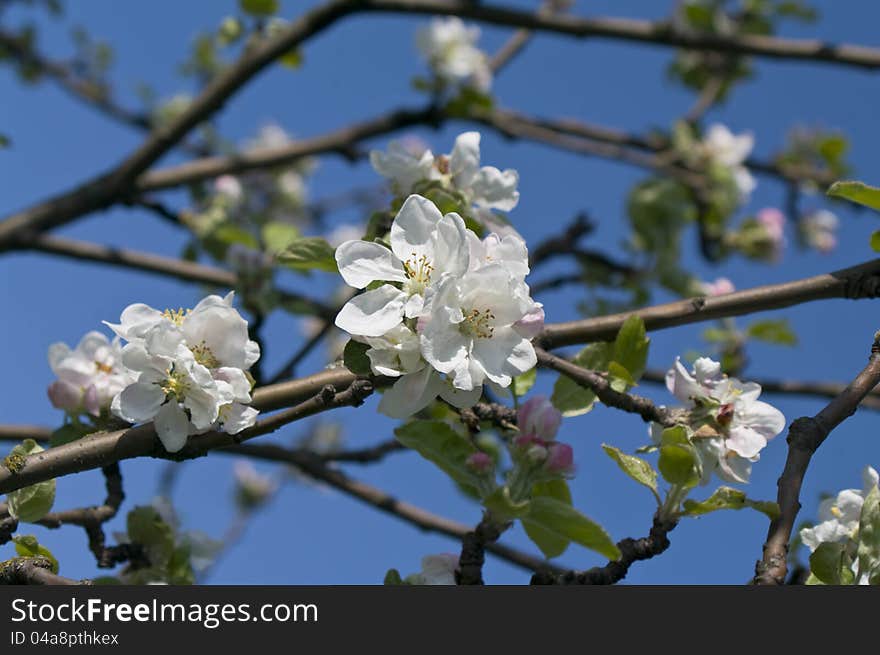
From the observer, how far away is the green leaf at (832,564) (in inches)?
56.4

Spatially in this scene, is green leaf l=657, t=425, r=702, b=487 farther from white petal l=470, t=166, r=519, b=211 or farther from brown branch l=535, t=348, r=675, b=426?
white petal l=470, t=166, r=519, b=211

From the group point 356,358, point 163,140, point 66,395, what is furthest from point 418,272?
point 163,140

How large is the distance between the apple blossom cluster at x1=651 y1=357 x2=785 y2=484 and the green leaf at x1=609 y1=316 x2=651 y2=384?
0.18 ft

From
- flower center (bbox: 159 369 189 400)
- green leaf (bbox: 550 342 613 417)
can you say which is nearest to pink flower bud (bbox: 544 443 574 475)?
green leaf (bbox: 550 342 613 417)

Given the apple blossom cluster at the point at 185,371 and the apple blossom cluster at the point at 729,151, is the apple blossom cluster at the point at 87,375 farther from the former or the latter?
the apple blossom cluster at the point at 729,151

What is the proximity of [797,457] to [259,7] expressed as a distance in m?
2.59

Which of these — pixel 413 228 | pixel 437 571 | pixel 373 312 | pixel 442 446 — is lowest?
pixel 437 571

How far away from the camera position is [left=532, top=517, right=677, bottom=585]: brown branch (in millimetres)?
1479

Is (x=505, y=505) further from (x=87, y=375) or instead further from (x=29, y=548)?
(x=87, y=375)

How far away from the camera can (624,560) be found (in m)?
1.49

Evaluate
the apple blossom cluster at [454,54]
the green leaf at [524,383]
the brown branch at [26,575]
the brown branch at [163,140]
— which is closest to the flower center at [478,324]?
the green leaf at [524,383]

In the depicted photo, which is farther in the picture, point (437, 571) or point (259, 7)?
point (259, 7)

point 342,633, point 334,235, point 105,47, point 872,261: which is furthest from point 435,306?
point 334,235

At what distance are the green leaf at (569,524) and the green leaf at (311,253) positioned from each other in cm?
55
